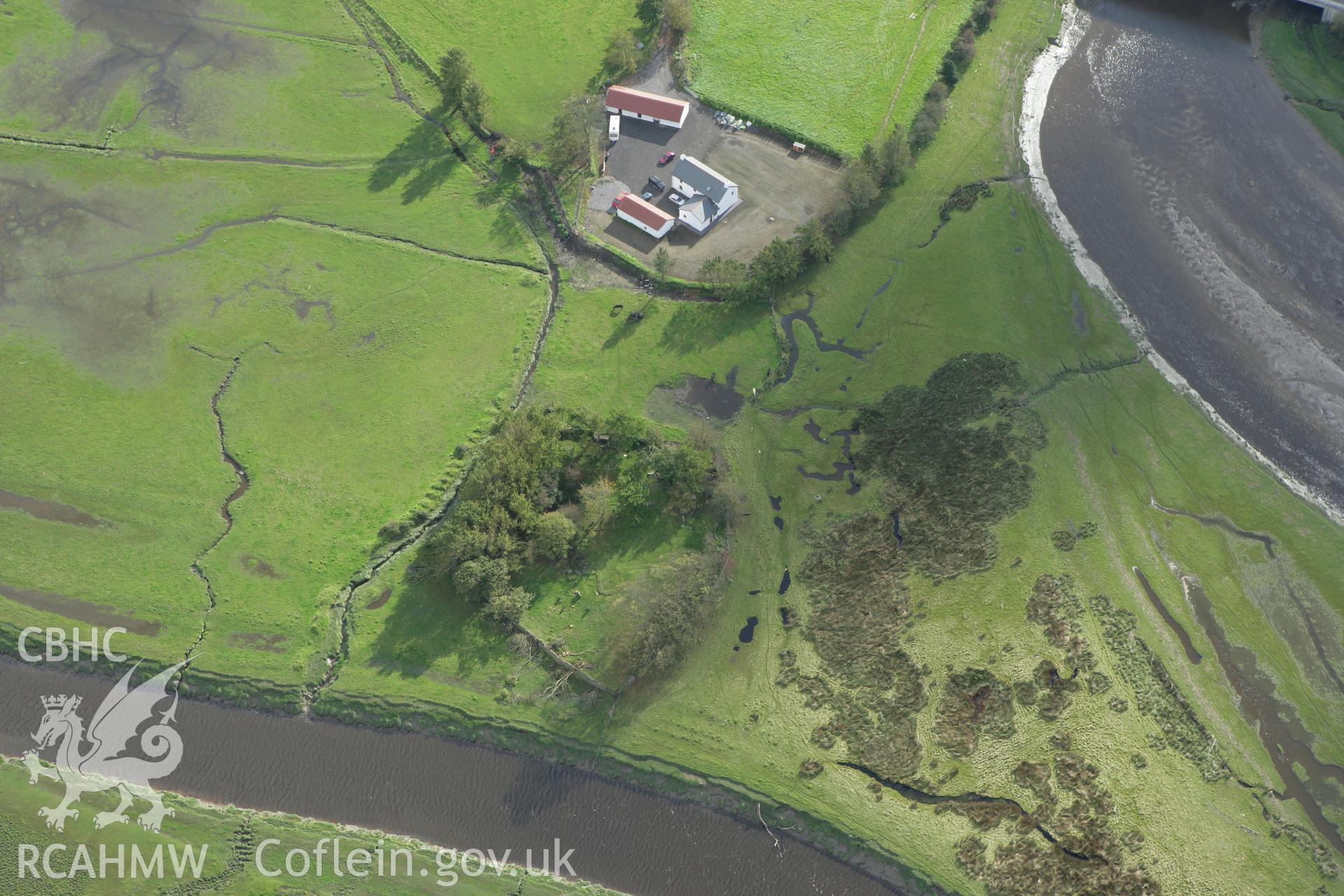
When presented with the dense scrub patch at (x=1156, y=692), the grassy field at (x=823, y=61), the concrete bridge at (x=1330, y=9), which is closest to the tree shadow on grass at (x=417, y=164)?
the grassy field at (x=823, y=61)

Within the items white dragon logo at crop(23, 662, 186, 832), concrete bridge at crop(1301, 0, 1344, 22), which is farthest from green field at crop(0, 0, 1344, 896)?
concrete bridge at crop(1301, 0, 1344, 22)

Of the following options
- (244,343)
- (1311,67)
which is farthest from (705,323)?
(1311,67)

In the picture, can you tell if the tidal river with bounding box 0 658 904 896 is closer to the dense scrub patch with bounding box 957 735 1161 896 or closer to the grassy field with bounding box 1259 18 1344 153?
the dense scrub patch with bounding box 957 735 1161 896

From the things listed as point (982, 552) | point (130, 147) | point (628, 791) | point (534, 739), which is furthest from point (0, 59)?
point (982, 552)

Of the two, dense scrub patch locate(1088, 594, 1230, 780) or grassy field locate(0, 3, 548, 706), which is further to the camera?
grassy field locate(0, 3, 548, 706)

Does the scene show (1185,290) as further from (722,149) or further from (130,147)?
(130,147)

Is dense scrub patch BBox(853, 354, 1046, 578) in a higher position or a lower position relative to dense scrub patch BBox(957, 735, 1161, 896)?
higher
